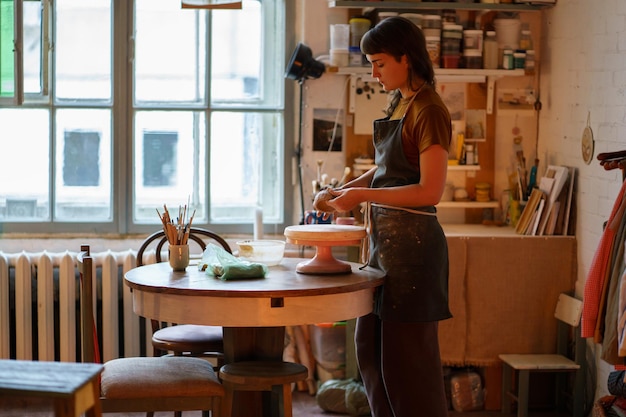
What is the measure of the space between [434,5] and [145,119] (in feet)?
5.45

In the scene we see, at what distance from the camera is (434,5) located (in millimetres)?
5125

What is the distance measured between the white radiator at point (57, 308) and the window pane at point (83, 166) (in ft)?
1.13

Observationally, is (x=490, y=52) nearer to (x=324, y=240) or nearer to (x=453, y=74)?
(x=453, y=74)

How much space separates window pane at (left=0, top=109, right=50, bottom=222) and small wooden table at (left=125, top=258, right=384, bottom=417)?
6.10 ft

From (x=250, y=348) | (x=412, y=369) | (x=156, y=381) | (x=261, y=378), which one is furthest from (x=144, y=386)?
(x=412, y=369)

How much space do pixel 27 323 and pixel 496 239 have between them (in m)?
2.41

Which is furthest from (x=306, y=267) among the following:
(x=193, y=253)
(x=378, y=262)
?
(x=193, y=253)

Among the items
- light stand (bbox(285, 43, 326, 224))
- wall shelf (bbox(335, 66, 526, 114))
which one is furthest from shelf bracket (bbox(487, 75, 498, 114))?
light stand (bbox(285, 43, 326, 224))

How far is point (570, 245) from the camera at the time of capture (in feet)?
16.4

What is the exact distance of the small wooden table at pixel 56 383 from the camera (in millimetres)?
2305

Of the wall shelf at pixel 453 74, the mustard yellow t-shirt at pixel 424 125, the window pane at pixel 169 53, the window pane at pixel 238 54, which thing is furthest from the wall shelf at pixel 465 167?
the mustard yellow t-shirt at pixel 424 125

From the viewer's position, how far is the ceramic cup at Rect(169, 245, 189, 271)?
3.78 metres

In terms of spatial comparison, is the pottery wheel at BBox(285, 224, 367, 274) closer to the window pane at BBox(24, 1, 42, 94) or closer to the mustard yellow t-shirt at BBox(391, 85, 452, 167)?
the mustard yellow t-shirt at BBox(391, 85, 452, 167)

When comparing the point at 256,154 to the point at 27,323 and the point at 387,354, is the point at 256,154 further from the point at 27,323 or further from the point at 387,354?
the point at 387,354
